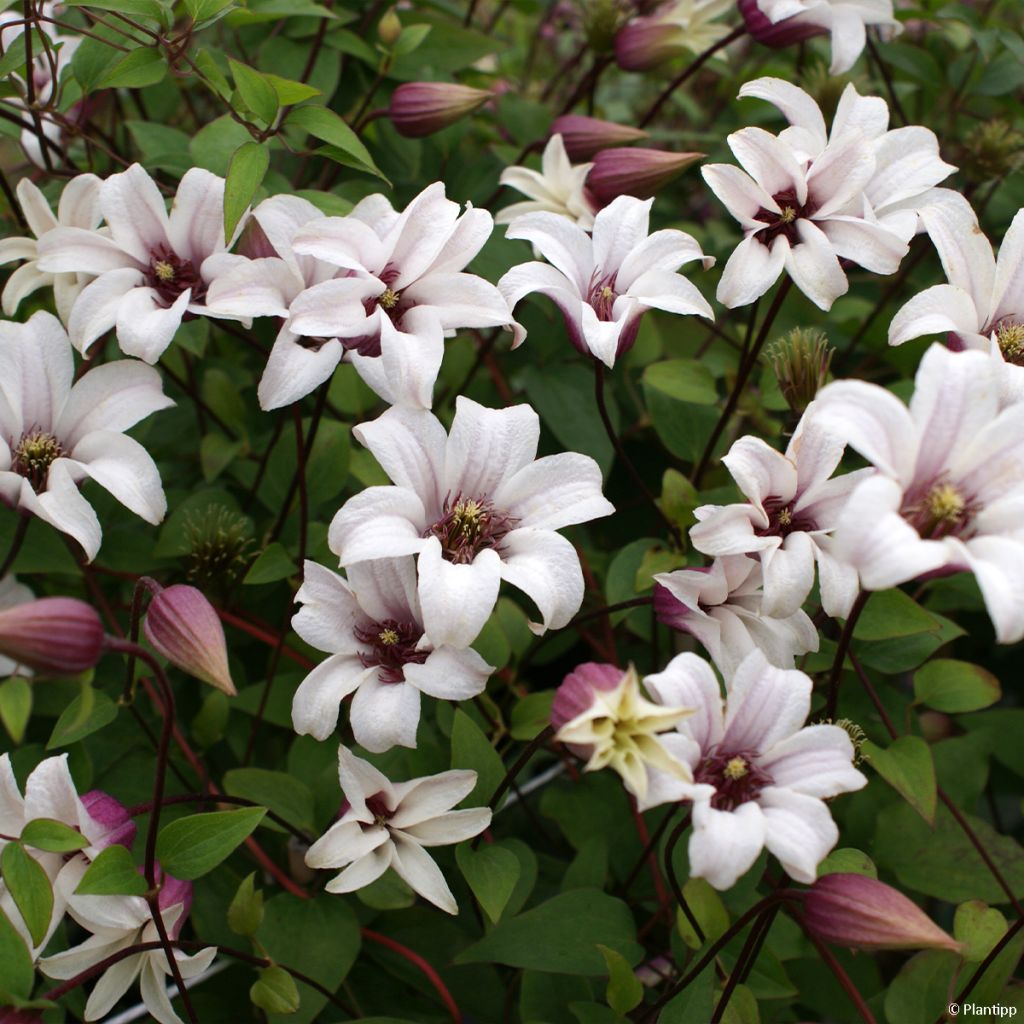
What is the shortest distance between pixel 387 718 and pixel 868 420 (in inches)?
10.2

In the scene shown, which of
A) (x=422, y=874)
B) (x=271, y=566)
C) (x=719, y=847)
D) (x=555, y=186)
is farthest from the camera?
(x=555, y=186)

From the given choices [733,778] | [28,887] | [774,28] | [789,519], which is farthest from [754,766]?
[774,28]

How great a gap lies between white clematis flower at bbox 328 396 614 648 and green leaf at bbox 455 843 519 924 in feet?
0.46

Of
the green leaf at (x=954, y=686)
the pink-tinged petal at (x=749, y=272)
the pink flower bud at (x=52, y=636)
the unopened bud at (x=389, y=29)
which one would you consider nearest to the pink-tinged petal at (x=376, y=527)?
the pink flower bud at (x=52, y=636)

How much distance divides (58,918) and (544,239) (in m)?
0.43

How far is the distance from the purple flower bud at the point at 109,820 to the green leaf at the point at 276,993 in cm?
10

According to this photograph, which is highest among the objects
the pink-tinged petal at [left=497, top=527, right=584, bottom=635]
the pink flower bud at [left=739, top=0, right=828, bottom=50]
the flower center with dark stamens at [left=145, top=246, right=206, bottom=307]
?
the pink flower bud at [left=739, top=0, right=828, bottom=50]

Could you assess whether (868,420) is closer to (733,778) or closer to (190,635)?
(733,778)

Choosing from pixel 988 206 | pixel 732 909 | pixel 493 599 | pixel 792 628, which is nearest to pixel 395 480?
pixel 493 599

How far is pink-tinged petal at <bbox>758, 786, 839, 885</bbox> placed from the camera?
446mm

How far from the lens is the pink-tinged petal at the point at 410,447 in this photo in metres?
0.52

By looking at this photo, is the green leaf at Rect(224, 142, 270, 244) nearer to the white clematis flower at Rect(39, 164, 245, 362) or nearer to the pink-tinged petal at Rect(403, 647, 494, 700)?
the white clematis flower at Rect(39, 164, 245, 362)

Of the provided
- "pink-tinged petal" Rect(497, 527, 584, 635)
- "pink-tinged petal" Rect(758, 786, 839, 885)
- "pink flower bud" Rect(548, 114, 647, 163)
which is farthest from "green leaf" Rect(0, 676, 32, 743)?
"pink flower bud" Rect(548, 114, 647, 163)

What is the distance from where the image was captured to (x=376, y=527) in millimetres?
495
